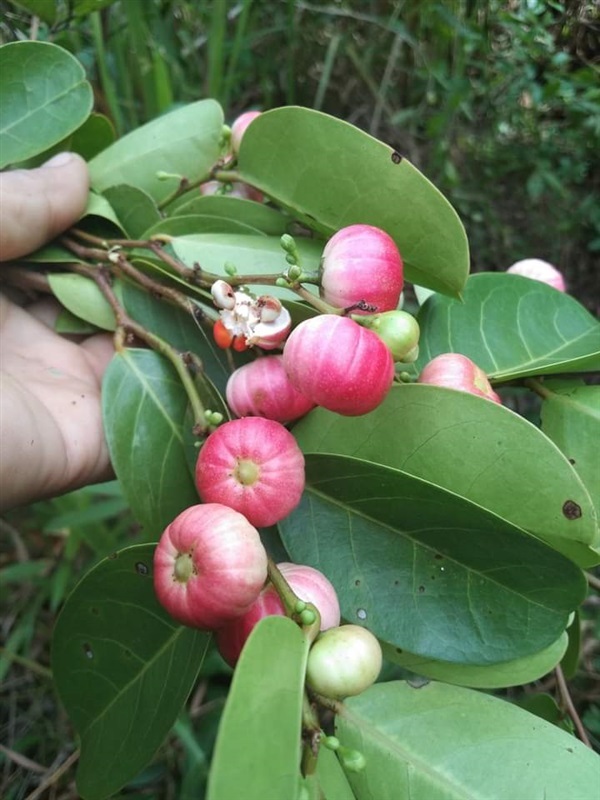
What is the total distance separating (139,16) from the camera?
1410 millimetres

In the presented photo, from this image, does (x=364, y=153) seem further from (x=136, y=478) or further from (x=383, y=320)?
(x=136, y=478)

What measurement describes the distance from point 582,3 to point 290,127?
2.55ft

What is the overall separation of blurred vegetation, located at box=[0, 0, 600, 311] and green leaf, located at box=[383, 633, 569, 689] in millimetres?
1171

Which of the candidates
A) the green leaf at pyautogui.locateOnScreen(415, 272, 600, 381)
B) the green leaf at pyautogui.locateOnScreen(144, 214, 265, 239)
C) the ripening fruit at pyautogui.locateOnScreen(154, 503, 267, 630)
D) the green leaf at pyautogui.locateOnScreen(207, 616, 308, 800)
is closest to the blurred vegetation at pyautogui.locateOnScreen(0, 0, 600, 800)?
the green leaf at pyautogui.locateOnScreen(144, 214, 265, 239)

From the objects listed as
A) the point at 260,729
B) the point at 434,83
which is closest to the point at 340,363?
the point at 260,729

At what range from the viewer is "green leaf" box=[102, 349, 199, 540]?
0.85 metres

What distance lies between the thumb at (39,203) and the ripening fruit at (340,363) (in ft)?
1.80

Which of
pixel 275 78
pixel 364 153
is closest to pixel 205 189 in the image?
pixel 364 153

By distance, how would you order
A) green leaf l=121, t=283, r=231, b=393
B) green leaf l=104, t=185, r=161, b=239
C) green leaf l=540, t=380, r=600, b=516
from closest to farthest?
green leaf l=540, t=380, r=600, b=516
green leaf l=121, t=283, r=231, b=393
green leaf l=104, t=185, r=161, b=239

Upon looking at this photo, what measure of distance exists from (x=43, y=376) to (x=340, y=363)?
24.4 inches

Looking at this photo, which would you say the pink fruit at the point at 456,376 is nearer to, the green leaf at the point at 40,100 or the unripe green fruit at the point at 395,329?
the unripe green fruit at the point at 395,329

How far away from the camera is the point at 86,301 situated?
100 centimetres

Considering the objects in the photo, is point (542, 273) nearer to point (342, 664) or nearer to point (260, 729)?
point (342, 664)

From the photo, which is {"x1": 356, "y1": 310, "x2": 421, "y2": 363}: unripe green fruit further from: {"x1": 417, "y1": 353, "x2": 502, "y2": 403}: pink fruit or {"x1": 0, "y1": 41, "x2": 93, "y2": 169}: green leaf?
{"x1": 0, "y1": 41, "x2": 93, "y2": 169}: green leaf
